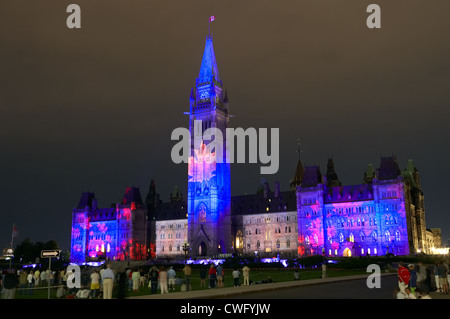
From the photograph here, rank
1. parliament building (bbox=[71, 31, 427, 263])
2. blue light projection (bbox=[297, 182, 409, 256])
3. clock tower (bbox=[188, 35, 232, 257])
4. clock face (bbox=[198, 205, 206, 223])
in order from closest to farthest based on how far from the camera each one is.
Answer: blue light projection (bbox=[297, 182, 409, 256]) → parliament building (bbox=[71, 31, 427, 263]) → clock tower (bbox=[188, 35, 232, 257]) → clock face (bbox=[198, 205, 206, 223])

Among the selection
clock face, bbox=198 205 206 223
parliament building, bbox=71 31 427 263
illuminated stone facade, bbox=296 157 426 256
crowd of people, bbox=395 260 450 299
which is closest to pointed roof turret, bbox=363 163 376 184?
parliament building, bbox=71 31 427 263

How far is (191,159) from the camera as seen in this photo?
124375 mm

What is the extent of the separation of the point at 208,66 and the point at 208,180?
98.9ft

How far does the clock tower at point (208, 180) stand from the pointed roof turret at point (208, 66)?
693 millimetres

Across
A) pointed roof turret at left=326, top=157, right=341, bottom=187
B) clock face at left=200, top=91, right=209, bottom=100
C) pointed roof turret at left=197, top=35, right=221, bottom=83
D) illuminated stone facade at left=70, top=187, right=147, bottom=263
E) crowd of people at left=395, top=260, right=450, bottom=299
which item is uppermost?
pointed roof turret at left=197, top=35, right=221, bottom=83

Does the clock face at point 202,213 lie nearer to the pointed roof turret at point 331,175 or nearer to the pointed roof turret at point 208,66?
the pointed roof turret at point 208,66

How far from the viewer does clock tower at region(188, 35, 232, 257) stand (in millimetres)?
119812

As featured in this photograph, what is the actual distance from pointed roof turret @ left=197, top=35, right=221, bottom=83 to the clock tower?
69 cm

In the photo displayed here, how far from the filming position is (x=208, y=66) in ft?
425

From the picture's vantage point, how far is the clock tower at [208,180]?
393ft

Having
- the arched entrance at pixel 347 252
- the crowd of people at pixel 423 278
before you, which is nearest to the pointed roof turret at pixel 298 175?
the arched entrance at pixel 347 252

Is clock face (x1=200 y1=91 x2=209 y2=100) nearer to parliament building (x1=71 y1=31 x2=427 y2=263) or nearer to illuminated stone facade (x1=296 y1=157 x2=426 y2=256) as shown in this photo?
parliament building (x1=71 y1=31 x2=427 y2=263)
